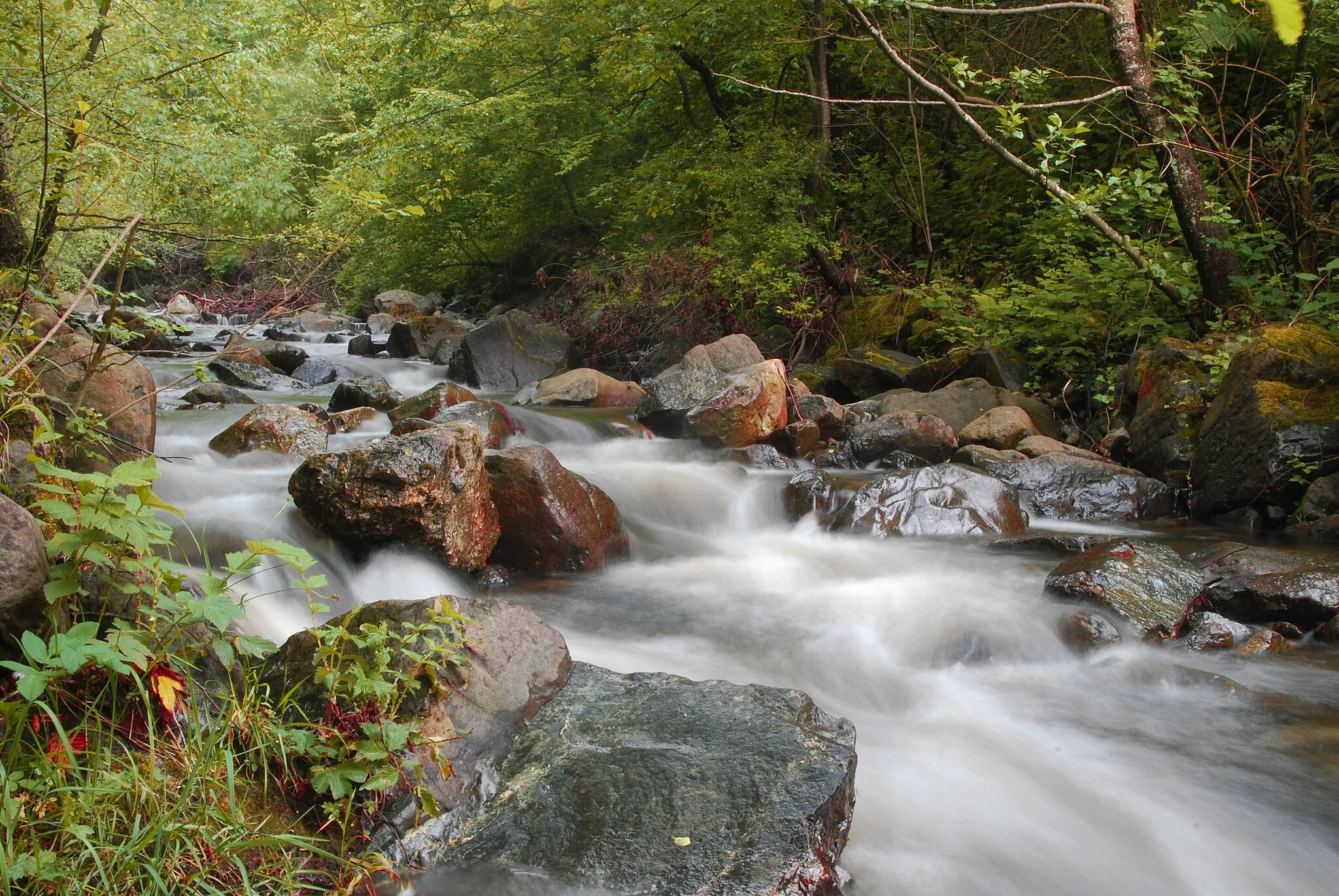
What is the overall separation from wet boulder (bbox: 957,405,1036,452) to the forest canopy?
4.41 feet

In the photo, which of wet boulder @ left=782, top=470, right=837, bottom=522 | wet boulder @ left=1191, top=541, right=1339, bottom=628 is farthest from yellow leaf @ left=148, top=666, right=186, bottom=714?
wet boulder @ left=782, top=470, right=837, bottom=522

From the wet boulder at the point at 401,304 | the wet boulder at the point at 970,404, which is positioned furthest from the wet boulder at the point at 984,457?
the wet boulder at the point at 401,304

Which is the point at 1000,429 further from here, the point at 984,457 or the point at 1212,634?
the point at 1212,634

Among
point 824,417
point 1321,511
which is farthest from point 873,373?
point 1321,511

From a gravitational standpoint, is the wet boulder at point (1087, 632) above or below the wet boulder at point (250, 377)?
below

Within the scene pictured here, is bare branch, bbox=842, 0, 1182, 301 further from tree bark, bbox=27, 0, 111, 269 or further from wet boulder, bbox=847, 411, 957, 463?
tree bark, bbox=27, 0, 111, 269

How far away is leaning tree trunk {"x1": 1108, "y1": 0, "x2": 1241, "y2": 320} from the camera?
7.83 metres

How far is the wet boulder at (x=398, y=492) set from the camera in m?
5.06

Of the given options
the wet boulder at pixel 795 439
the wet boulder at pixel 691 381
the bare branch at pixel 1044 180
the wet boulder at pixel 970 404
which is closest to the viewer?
the bare branch at pixel 1044 180

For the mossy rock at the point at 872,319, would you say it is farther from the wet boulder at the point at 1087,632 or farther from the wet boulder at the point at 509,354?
the wet boulder at the point at 1087,632

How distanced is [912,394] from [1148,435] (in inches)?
104

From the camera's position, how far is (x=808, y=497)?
7254 millimetres

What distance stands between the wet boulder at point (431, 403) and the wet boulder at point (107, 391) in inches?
107

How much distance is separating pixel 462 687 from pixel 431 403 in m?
5.86
